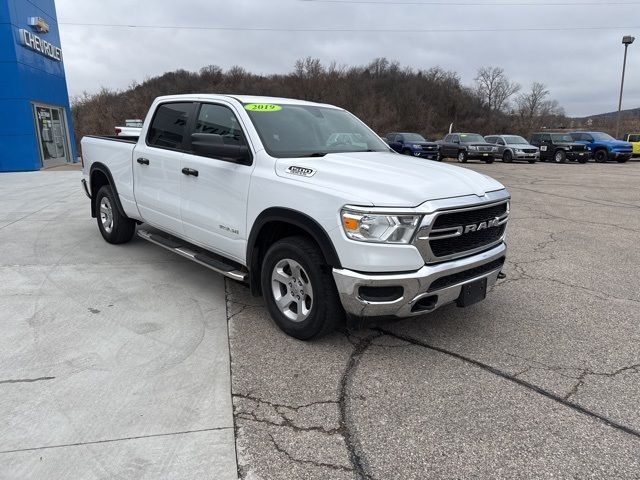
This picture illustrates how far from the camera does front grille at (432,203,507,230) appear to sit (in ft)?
11.0

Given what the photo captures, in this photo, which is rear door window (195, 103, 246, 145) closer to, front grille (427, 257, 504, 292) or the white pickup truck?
the white pickup truck

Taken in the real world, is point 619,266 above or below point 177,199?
below

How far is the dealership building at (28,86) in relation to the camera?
17281 mm

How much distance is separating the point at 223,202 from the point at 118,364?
1.61 m

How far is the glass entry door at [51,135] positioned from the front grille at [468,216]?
19.8 meters

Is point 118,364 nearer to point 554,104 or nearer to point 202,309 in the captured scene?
point 202,309

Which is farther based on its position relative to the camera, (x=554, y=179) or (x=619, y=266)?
(x=554, y=179)

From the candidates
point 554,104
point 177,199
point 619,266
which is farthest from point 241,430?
point 554,104

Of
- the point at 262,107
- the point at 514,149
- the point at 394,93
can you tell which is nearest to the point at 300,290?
the point at 262,107

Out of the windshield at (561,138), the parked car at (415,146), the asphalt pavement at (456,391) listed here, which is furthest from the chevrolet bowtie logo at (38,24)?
the windshield at (561,138)

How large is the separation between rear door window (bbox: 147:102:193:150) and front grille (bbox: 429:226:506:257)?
2.89 metres

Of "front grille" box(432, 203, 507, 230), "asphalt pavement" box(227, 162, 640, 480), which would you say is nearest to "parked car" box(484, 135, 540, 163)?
"asphalt pavement" box(227, 162, 640, 480)

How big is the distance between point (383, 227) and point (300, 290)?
93 cm

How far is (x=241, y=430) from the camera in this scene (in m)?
2.76
